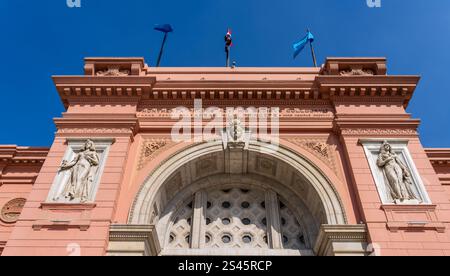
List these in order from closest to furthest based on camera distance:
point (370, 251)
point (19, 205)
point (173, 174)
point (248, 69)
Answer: point (370, 251) → point (173, 174) → point (19, 205) → point (248, 69)

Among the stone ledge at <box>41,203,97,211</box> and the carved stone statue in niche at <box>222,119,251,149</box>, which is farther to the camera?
the carved stone statue in niche at <box>222,119,251,149</box>

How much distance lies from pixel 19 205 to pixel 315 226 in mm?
9123

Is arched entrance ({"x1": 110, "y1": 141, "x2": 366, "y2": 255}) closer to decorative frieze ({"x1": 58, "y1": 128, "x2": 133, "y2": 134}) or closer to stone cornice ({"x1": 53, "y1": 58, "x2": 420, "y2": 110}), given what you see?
decorative frieze ({"x1": 58, "y1": 128, "x2": 133, "y2": 134})

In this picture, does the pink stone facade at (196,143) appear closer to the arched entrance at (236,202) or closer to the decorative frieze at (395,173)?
the decorative frieze at (395,173)

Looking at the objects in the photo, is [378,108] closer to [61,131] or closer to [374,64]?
[374,64]

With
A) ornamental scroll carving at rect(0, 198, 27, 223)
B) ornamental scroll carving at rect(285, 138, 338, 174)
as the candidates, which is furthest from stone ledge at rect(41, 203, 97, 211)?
ornamental scroll carving at rect(285, 138, 338, 174)

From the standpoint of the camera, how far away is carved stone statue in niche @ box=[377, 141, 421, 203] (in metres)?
8.90

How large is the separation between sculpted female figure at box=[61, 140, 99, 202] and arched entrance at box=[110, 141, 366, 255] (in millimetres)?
1390

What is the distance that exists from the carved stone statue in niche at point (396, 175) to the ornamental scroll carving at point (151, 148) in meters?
6.20

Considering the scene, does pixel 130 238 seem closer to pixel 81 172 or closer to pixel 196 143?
pixel 81 172

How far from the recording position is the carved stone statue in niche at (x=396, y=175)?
8898 mm

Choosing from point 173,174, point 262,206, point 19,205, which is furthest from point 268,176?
point 19,205

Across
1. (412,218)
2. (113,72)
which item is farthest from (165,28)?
(412,218)
